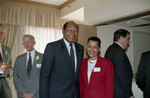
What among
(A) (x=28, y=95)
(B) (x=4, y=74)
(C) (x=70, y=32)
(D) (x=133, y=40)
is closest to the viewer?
(C) (x=70, y=32)

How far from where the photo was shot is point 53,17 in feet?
19.2

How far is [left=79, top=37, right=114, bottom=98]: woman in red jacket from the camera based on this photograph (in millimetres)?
1857

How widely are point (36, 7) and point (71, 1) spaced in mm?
1313

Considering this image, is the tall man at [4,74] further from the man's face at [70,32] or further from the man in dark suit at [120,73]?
the man in dark suit at [120,73]

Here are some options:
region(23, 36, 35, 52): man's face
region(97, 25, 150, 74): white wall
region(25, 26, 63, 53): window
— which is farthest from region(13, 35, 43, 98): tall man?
region(25, 26, 63, 53): window

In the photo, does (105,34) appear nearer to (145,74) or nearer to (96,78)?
(145,74)

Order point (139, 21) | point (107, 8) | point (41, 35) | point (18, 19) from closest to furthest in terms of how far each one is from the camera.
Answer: point (139, 21)
point (107, 8)
point (18, 19)
point (41, 35)

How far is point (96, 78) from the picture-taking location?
1884 millimetres

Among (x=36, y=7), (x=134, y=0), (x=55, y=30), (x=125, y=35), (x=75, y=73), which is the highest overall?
(x=36, y=7)

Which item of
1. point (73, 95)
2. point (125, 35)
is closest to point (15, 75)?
point (73, 95)

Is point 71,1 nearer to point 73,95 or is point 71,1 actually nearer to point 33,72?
point 33,72

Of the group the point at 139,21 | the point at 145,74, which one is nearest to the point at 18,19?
the point at 139,21

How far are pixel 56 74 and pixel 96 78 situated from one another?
1.70 ft

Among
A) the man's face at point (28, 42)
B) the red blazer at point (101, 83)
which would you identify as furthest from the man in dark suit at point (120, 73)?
the man's face at point (28, 42)
